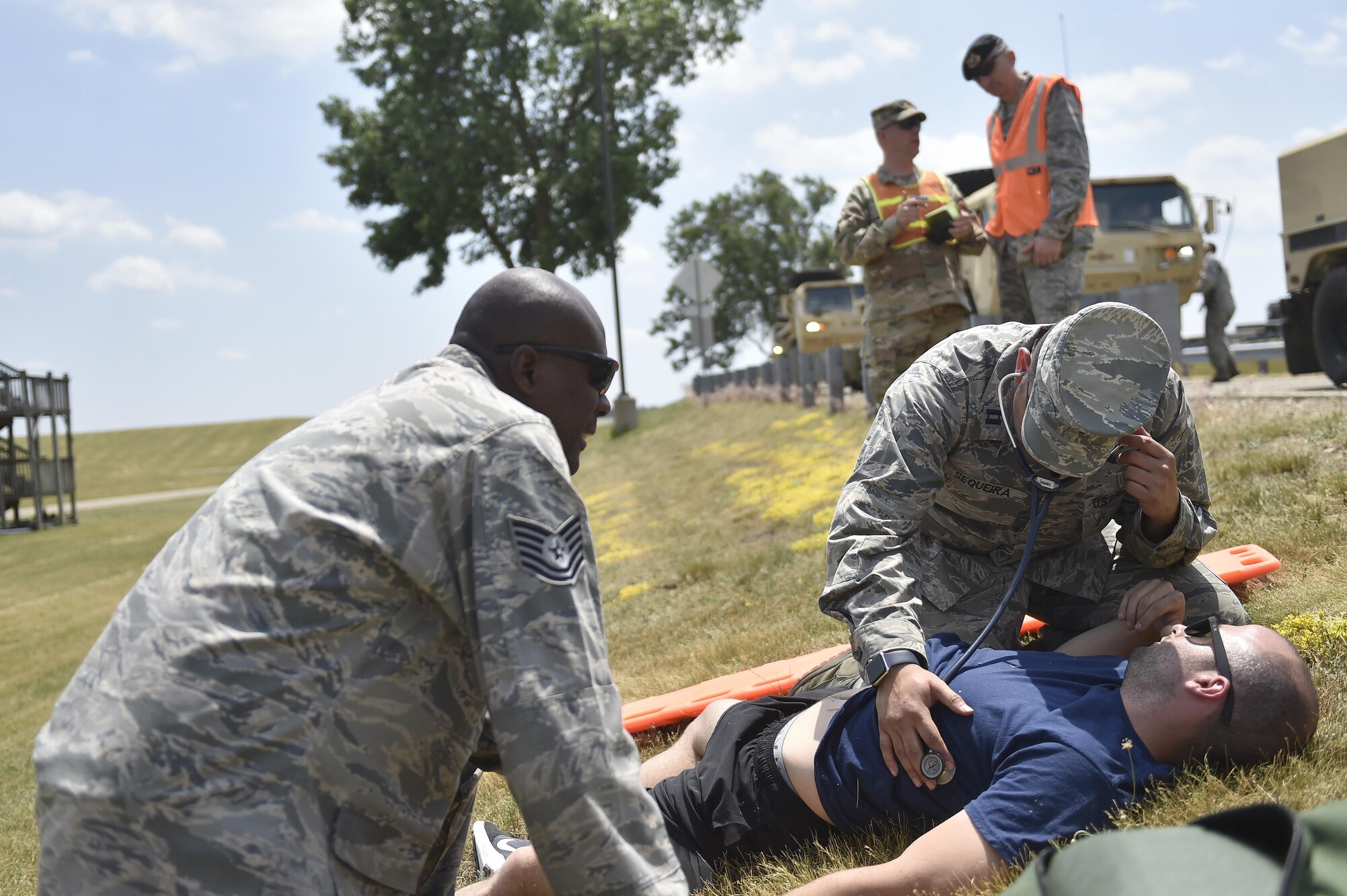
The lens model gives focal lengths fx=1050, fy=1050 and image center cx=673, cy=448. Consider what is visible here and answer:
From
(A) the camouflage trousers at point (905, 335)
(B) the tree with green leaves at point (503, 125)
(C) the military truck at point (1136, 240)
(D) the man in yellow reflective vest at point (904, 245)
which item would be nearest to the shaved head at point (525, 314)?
(D) the man in yellow reflective vest at point (904, 245)

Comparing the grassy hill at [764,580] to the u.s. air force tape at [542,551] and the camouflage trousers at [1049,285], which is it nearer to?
the camouflage trousers at [1049,285]

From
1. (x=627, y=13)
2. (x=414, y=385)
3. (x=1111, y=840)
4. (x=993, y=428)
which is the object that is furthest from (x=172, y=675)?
(x=627, y=13)

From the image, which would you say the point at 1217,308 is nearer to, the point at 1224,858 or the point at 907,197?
the point at 907,197

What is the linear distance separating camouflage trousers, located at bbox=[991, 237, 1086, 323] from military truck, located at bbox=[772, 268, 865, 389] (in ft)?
35.3

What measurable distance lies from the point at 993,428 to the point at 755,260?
135 ft

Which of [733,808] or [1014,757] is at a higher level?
[1014,757]

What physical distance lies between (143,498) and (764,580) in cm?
3868

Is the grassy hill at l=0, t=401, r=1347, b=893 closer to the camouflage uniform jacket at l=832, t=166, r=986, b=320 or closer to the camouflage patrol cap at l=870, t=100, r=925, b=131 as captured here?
the camouflage uniform jacket at l=832, t=166, r=986, b=320

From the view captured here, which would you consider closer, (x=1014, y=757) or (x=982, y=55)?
(x=1014, y=757)

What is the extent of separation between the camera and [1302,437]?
5.41 m

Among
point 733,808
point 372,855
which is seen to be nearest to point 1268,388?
point 733,808

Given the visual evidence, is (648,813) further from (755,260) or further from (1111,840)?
(755,260)

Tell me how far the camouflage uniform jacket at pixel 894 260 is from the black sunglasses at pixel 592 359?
4660 mm

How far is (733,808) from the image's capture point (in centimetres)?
270
